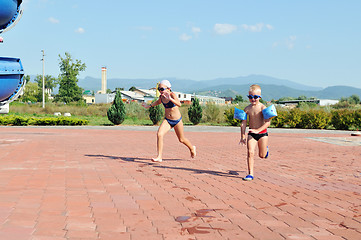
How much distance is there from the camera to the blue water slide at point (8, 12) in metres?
8.27

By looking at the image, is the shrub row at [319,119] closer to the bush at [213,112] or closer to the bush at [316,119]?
the bush at [316,119]

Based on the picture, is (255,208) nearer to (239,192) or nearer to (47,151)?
(239,192)

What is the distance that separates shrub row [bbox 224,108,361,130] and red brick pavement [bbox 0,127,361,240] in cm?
1730

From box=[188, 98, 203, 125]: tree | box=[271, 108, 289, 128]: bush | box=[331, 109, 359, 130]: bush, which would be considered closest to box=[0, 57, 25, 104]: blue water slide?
box=[188, 98, 203, 125]: tree

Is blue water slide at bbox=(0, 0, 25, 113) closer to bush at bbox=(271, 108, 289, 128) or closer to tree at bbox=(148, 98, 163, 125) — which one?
tree at bbox=(148, 98, 163, 125)

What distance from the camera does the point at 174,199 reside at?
4.71 metres

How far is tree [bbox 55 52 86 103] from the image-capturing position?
222ft

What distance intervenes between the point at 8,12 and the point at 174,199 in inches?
244

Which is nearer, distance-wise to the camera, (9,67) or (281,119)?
(9,67)

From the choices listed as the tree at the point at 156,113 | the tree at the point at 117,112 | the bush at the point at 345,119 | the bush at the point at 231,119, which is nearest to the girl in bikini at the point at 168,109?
the tree at the point at 117,112

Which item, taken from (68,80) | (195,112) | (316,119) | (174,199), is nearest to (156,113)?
(195,112)

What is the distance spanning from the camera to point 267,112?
5.84m

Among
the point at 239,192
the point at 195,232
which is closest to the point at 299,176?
the point at 239,192

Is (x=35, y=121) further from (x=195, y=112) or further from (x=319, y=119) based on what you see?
(x=319, y=119)
